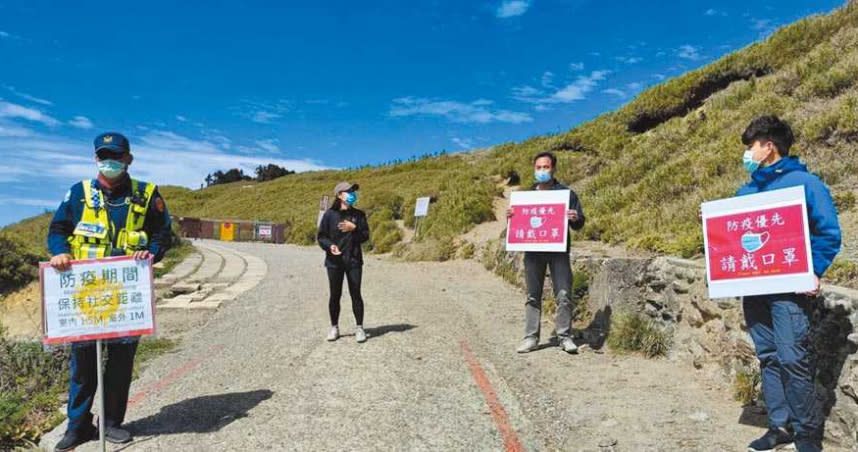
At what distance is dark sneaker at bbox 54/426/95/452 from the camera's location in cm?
409

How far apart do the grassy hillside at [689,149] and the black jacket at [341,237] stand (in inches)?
160

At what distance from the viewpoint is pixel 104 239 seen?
4145mm

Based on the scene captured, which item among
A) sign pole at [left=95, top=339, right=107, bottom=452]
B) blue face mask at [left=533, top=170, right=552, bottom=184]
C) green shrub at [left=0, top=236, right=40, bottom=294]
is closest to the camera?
sign pole at [left=95, top=339, right=107, bottom=452]

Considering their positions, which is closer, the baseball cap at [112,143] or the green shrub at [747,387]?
the baseball cap at [112,143]

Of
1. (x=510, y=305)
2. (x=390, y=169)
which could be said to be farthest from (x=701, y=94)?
(x=390, y=169)

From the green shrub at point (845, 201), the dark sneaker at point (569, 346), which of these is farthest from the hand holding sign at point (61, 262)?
the green shrub at point (845, 201)

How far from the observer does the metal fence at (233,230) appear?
39.0 meters

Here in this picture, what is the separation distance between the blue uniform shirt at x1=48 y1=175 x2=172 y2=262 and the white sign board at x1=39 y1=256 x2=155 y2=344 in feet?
0.51

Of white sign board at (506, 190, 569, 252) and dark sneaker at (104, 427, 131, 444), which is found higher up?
white sign board at (506, 190, 569, 252)

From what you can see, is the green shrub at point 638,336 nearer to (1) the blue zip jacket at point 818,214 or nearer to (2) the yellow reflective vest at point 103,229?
(1) the blue zip jacket at point 818,214

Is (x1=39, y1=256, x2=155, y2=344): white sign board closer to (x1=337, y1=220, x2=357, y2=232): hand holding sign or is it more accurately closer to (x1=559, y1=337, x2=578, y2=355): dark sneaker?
(x1=337, y1=220, x2=357, y2=232): hand holding sign

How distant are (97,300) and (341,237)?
3396 millimetres

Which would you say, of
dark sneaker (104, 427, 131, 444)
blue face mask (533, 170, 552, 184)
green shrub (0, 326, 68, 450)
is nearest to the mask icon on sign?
blue face mask (533, 170, 552, 184)

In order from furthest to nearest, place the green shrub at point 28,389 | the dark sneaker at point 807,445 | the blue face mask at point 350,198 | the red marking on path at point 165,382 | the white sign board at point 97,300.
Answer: the blue face mask at point 350,198 → the red marking on path at point 165,382 → the green shrub at point 28,389 → the white sign board at point 97,300 → the dark sneaker at point 807,445
